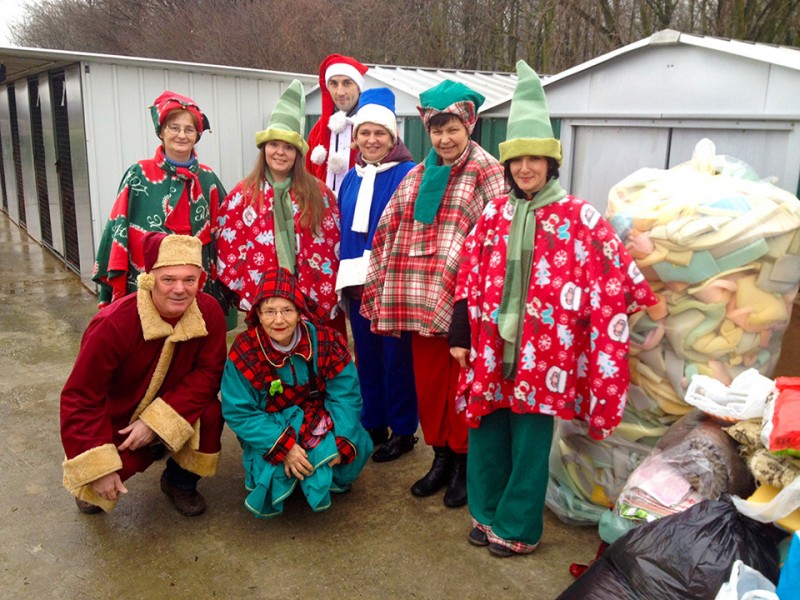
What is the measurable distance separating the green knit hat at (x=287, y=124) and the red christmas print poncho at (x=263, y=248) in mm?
227

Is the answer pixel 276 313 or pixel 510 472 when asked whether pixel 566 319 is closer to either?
pixel 510 472

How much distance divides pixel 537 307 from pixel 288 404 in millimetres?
1183

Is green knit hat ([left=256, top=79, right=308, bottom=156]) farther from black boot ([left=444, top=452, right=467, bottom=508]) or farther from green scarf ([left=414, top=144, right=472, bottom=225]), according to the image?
black boot ([left=444, top=452, right=467, bottom=508])

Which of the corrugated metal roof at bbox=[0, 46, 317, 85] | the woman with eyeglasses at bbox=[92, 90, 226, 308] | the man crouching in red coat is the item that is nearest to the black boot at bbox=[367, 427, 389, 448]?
the man crouching in red coat

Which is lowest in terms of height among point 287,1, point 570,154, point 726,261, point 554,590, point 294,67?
point 554,590

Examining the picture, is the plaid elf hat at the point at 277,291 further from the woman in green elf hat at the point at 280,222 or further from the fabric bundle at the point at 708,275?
the fabric bundle at the point at 708,275

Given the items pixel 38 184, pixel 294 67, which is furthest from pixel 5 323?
pixel 294 67

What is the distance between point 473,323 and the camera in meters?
2.77

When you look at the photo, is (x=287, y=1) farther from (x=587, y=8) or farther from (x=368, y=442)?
(x=368, y=442)

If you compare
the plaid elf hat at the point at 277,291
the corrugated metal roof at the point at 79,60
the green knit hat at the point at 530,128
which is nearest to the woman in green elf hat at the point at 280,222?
the plaid elf hat at the point at 277,291

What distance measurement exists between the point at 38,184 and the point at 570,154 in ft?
23.2

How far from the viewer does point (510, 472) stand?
9.63 ft

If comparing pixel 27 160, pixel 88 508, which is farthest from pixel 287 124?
pixel 27 160

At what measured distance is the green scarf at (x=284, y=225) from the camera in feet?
11.3
